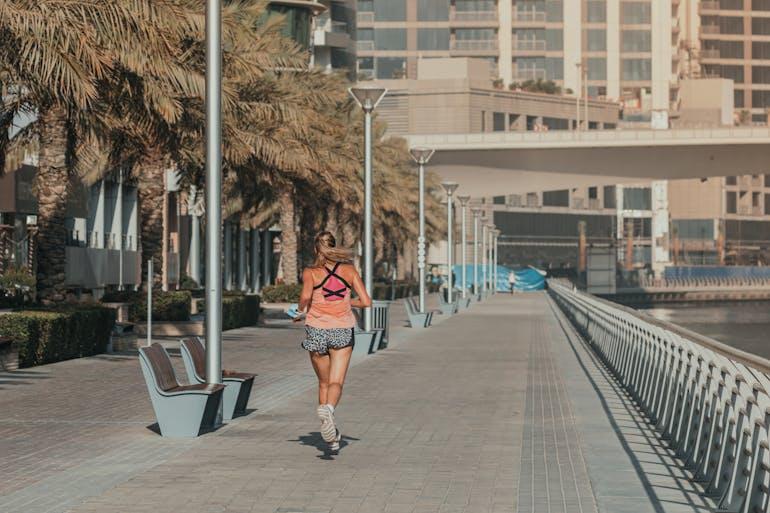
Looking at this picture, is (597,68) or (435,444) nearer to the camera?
(435,444)

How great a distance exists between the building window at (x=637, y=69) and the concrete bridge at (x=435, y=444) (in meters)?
145

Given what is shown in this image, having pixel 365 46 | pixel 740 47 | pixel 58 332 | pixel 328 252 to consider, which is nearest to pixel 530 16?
pixel 365 46

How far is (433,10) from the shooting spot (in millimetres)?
158250

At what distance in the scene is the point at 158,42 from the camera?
2389cm

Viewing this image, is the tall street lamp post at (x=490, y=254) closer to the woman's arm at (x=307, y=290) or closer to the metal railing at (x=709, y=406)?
the metal railing at (x=709, y=406)

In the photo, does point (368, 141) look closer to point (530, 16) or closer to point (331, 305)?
point (331, 305)

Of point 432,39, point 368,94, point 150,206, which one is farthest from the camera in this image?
point 432,39

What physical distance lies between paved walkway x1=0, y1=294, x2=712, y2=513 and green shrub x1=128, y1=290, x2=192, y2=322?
→ 12.1m

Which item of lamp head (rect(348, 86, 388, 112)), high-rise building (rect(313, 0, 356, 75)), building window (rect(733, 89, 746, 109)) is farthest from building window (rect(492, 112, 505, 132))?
lamp head (rect(348, 86, 388, 112))

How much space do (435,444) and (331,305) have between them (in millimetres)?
1771

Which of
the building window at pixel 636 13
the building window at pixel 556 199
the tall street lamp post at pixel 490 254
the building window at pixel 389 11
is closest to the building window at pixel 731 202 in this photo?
the building window at pixel 636 13

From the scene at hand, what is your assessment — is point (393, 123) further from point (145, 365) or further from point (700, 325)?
point (145, 365)

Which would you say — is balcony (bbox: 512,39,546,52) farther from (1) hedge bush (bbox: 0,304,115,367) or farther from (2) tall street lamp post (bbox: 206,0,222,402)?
(2) tall street lamp post (bbox: 206,0,222,402)

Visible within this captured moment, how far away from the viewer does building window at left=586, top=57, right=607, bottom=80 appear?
537ft
